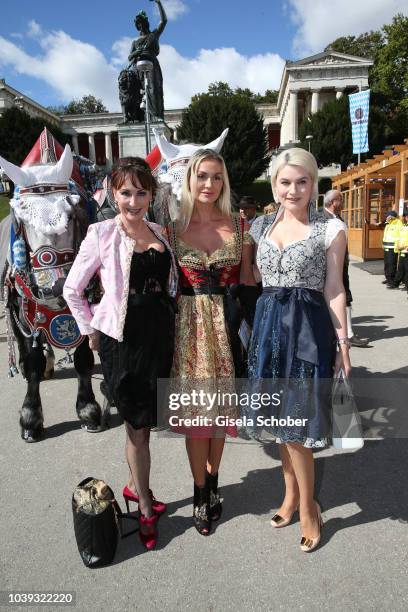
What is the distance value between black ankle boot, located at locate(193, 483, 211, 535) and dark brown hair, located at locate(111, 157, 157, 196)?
162 cm

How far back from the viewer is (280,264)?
2137mm

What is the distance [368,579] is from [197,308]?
1.46m

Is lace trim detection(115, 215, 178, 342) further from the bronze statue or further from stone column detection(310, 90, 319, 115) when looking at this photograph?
stone column detection(310, 90, 319, 115)

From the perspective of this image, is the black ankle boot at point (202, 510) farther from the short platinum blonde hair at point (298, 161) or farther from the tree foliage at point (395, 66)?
the tree foliage at point (395, 66)

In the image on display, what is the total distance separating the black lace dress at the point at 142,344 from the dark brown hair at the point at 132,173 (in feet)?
1.10

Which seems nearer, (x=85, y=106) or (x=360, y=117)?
(x=360, y=117)

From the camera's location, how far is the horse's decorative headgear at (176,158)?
329 cm

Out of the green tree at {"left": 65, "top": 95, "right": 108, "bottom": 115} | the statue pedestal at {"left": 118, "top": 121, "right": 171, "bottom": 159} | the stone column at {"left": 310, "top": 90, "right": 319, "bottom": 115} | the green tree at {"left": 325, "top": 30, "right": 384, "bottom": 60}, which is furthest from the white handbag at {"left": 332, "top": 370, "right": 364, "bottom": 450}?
the green tree at {"left": 65, "top": 95, "right": 108, "bottom": 115}

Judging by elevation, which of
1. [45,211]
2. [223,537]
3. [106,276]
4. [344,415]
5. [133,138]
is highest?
[133,138]

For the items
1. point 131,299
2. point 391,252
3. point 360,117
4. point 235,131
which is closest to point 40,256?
point 131,299

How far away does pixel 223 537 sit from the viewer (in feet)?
7.61

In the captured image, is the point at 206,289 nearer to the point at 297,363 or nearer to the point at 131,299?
the point at 131,299

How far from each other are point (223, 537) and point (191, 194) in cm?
178

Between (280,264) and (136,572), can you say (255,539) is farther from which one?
(280,264)
